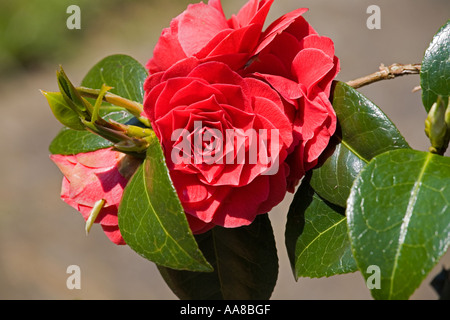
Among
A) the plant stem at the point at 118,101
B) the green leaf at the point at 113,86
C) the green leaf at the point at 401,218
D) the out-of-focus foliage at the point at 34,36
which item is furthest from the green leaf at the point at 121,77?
the out-of-focus foliage at the point at 34,36

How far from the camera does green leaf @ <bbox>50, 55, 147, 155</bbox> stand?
76 cm

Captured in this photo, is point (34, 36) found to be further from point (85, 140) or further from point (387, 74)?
point (387, 74)

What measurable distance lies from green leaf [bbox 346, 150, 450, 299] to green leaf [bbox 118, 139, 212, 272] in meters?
0.16

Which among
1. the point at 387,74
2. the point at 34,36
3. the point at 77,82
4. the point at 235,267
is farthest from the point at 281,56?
the point at 34,36

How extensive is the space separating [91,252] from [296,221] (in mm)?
2346

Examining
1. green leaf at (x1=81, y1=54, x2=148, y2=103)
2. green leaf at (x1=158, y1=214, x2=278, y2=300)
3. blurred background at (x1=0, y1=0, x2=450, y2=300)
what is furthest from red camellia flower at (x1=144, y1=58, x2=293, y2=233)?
blurred background at (x1=0, y1=0, x2=450, y2=300)

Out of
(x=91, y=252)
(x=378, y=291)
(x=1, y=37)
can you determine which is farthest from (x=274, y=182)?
(x=1, y=37)

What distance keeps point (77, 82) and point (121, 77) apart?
9.74 ft

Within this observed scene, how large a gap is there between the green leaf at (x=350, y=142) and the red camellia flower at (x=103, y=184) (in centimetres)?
23

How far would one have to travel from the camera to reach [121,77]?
829mm

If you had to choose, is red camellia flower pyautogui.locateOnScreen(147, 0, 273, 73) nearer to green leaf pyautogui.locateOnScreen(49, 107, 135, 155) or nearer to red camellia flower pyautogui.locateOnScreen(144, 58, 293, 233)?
red camellia flower pyautogui.locateOnScreen(144, 58, 293, 233)

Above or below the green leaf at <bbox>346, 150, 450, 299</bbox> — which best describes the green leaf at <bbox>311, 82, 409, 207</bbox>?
above

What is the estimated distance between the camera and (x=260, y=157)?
→ 1.80 feet

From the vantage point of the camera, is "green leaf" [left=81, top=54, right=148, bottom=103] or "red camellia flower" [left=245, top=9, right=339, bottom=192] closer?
"red camellia flower" [left=245, top=9, right=339, bottom=192]
